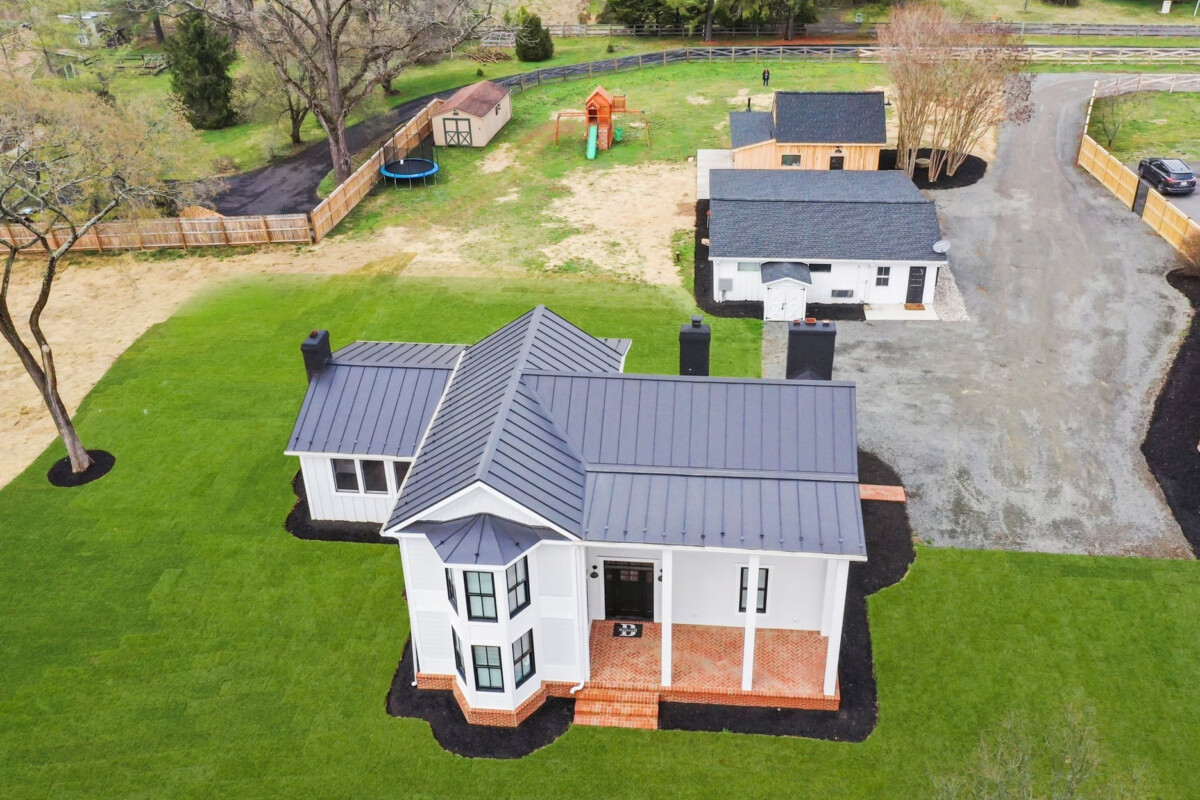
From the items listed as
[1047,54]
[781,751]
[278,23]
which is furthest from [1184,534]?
[1047,54]

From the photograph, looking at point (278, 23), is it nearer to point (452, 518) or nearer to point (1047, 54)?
point (452, 518)

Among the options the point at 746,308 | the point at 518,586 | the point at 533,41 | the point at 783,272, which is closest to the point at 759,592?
the point at 518,586

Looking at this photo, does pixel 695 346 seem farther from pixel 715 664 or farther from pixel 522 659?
pixel 522 659

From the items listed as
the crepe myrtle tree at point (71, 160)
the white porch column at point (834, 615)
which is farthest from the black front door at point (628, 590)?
the crepe myrtle tree at point (71, 160)

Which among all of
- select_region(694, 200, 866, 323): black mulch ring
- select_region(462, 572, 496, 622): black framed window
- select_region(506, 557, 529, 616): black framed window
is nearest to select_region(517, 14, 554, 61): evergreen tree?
select_region(694, 200, 866, 323): black mulch ring

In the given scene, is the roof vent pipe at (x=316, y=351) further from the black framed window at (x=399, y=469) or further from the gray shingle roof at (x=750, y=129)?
the gray shingle roof at (x=750, y=129)

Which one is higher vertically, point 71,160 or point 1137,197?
point 71,160
